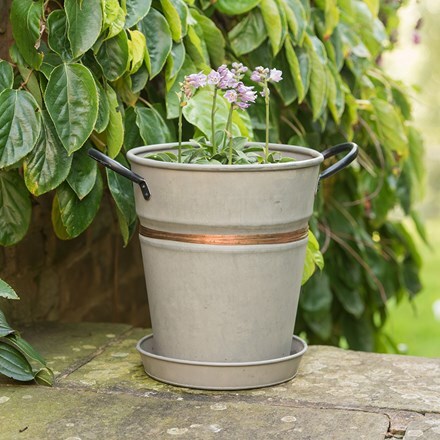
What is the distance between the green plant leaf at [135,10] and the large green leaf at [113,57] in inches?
1.5

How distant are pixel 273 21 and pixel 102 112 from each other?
51cm

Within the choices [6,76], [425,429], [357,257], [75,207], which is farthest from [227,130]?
[357,257]

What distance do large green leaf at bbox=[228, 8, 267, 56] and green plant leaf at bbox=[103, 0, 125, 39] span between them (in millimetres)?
449

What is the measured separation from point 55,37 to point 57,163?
23 cm

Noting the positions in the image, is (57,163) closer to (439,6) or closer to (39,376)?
(39,376)

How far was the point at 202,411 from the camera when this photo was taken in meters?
1.69

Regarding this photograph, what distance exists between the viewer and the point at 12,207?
1925 mm

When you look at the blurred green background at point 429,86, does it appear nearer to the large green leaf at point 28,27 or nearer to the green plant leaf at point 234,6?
the green plant leaf at point 234,6

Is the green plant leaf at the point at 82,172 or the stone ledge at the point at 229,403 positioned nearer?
the stone ledge at the point at 229,403

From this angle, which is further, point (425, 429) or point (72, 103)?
point (72, 103)

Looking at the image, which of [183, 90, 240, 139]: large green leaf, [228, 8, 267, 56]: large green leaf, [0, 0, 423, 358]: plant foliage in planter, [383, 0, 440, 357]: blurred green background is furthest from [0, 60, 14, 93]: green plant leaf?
[383, 0, 440, 357]: blurred green background

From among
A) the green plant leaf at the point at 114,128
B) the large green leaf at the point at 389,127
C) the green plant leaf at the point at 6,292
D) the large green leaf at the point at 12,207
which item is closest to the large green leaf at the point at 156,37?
the green plant leaf at the point at 114,128

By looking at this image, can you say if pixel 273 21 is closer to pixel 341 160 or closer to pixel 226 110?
pixel 226 110

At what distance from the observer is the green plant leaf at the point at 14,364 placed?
1778 millimetres
